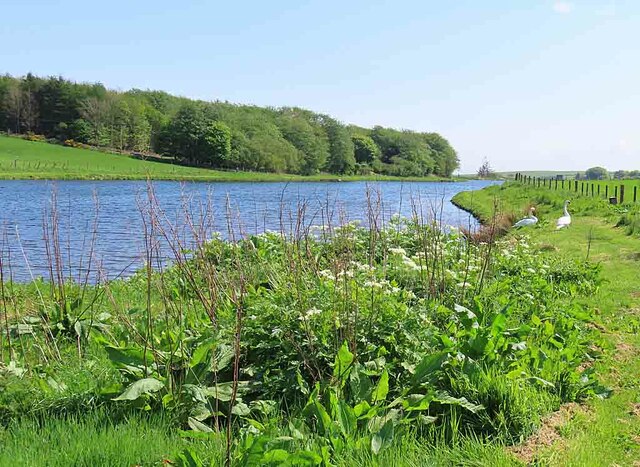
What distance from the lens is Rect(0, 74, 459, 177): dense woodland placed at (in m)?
110

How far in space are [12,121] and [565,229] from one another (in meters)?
126

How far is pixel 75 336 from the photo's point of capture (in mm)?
7371

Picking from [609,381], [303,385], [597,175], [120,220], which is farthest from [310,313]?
[597,175]

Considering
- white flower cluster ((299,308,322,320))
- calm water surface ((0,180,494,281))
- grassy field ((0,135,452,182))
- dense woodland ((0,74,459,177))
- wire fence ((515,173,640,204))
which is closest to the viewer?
white flower cluster ((299,308,322,320))

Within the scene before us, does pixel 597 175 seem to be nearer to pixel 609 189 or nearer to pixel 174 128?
pixel 609 189

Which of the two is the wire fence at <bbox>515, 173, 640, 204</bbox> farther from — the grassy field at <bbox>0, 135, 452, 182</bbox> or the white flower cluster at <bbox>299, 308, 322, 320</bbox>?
the white flower cluster at <bbox>299, 308, 322, 320</bbox>

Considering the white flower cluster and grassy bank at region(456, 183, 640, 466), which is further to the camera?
the white flower cluster

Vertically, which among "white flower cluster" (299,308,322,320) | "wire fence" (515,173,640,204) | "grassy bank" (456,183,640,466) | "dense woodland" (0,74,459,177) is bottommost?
"grassy bank" (456,183,640,466)

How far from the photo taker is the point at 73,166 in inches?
3351

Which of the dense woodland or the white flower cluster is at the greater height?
the dense woodland

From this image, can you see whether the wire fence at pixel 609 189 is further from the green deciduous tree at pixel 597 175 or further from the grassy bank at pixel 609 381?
the green deciduous tree at pixel 597 175

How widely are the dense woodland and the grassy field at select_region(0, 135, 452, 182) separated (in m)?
4.53

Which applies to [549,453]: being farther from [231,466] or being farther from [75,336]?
[75,336]

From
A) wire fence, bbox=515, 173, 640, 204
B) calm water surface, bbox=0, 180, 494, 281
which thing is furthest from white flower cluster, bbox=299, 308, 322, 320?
wire fence, bbox=515, 173, 640, 204
